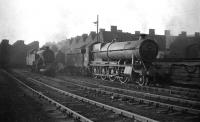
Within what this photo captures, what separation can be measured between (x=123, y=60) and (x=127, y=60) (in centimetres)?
58

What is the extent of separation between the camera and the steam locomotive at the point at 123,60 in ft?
53.3

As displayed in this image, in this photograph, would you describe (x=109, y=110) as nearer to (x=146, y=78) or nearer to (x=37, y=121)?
(x=37, y=121)

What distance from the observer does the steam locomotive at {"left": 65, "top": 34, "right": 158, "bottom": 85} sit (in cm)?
1623

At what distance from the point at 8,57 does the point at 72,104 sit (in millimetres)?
42152

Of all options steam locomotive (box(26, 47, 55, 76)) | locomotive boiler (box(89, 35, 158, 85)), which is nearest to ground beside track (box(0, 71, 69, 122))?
locomotive boiler (box(89, 35, 158, 85))

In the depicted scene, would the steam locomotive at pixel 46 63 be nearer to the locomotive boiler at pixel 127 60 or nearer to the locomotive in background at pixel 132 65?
the locomotive in background at pixel 132 65

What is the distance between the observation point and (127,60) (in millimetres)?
17938

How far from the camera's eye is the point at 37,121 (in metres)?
6.93

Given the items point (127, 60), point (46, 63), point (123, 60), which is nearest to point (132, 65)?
point (127, 60)

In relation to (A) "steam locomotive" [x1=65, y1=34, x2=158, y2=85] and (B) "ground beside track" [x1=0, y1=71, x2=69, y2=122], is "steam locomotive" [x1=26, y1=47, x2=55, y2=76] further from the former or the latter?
(B) "ground beside track" [x1=0, y1=71, x2=69, y2=122]

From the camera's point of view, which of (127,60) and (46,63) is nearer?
(127,60)

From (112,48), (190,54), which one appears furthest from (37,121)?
(190,54)

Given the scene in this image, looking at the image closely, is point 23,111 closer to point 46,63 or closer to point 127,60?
point 127,60

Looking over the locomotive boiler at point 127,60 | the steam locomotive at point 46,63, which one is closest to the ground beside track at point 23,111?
the locomotive boiler at point 127,60
